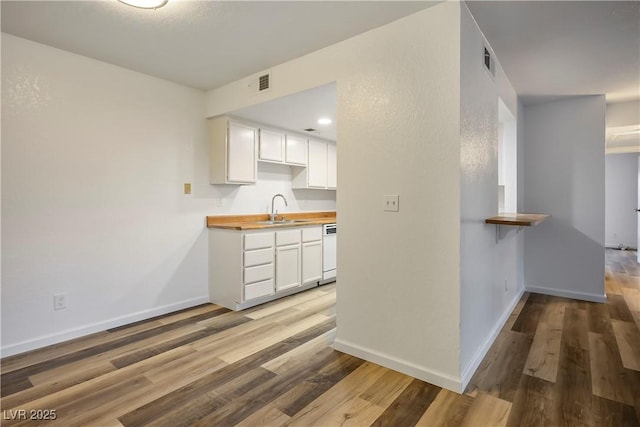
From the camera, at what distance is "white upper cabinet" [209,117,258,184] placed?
12.1 ft

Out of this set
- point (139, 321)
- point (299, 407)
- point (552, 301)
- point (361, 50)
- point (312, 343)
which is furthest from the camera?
point (552, 301)

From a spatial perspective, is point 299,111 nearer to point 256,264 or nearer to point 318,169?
point 318,169

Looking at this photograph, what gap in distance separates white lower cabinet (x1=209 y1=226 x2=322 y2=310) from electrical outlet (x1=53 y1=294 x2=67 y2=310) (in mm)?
1378

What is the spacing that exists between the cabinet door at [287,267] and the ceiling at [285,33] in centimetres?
164

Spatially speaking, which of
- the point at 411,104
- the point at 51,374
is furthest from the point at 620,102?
the point at 51,374

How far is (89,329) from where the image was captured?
2910mm

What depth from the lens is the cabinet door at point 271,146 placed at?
163 inches

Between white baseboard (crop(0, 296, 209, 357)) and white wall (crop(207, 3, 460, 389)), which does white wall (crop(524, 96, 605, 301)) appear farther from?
white baseboard (crop(0, 296, 209, 357))

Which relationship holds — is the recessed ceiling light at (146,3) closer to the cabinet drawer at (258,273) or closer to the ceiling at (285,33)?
the ceiling at (285,33)

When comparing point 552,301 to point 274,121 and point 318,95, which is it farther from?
point 274,121

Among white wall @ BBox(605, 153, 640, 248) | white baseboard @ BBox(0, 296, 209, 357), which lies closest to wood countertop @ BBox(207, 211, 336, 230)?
white baseboard @ BBox(0, 296, 209, 357)

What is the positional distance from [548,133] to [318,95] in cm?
300

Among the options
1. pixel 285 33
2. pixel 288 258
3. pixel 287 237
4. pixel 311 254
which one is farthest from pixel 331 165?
pixel 285 33

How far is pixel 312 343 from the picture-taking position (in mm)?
2715
